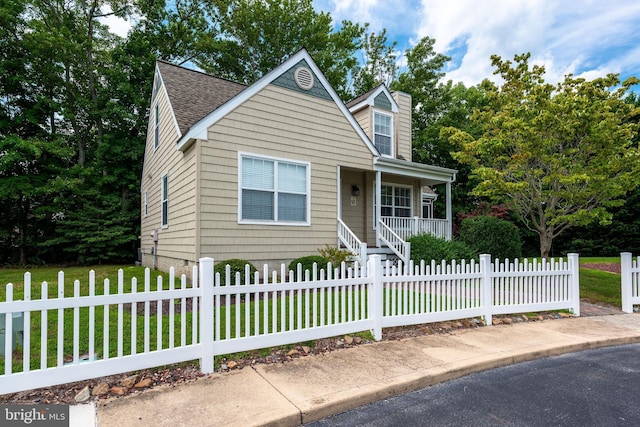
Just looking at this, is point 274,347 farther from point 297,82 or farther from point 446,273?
point 297,82

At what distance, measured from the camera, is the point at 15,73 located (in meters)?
16.3

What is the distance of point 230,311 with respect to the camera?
5.12m

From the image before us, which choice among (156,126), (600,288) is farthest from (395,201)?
(156,126)

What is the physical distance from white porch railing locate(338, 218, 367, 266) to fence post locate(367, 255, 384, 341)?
406 centimetres

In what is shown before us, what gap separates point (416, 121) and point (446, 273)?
70.7 feet

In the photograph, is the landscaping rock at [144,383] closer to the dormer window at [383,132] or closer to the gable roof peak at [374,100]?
the dormer window at [383,132]

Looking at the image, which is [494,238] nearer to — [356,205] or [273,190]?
[356,205]

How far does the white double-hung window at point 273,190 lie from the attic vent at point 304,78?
212cm

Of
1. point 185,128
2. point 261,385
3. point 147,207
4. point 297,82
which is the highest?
point 297,82

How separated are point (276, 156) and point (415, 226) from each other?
528 centimetres

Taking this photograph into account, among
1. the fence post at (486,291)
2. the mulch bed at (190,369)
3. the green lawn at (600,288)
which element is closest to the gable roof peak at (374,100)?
the green lawn at (600,288)

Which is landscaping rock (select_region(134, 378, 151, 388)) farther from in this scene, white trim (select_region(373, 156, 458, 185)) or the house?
white trim (select_region(373, 156, 458, 185))

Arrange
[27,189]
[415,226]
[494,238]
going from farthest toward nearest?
[27,189] < [415,226] < [494,238]

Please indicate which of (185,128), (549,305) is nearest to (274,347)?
(549,305)
